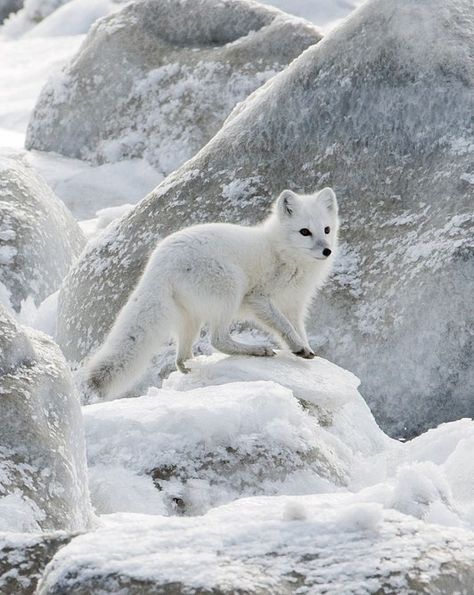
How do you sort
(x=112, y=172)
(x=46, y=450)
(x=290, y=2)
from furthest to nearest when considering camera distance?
(x=290, y=2) → (x=112, y=172) → (x=46, y=450)

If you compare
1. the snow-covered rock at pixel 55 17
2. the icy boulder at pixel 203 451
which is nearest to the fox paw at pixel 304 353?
the icy boulder at pixel 203 451

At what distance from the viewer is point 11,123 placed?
53.7 feet

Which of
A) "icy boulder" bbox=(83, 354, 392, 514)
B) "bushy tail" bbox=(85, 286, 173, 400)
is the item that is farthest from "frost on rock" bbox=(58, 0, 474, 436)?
"icy boulder" bbox=(83, 354, 392, 514)

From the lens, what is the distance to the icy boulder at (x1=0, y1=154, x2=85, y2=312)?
880 cm

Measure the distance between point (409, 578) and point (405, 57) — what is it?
16.6ft

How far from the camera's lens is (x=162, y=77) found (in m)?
13.1

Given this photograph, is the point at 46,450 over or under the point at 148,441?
over

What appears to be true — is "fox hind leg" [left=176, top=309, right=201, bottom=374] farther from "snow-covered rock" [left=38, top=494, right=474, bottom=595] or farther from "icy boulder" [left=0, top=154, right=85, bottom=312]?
"snow-covered rock" [left=38, top=494, right=474, bottom=595]

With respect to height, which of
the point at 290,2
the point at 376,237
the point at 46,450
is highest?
the point at 46,450

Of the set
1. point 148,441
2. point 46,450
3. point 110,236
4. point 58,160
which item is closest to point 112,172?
point 58,160

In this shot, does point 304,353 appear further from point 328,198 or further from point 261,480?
point 261,480

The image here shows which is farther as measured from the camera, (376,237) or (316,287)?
(376,237)

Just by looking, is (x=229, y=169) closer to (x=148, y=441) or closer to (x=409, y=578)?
(x=148, y=441)

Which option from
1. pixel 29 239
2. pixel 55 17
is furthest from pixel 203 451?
pixel 55 17
